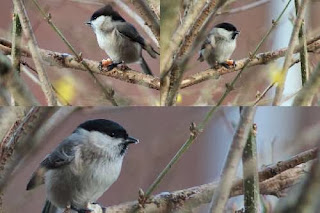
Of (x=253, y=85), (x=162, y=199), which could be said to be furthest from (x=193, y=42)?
(x=162, y=199)

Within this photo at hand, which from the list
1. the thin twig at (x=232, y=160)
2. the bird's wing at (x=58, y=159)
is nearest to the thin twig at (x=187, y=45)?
the thin twig at (x=232, y=160)

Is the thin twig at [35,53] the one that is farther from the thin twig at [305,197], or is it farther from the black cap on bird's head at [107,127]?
the thin twig at [305,197]

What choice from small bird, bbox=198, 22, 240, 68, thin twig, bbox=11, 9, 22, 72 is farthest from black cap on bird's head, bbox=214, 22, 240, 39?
thin twig, bbox=11, 9, 22, 72

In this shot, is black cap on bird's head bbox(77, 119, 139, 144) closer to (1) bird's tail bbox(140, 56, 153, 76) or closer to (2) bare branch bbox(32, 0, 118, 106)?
(2) bare branch bbox(32, 0, 118, 106)

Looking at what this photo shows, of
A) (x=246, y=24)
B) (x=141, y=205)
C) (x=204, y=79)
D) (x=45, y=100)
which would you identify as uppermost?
(x=246, y=24)

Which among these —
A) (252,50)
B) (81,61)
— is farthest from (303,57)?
(81,61)

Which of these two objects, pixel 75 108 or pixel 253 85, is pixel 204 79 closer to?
pixel 253 85

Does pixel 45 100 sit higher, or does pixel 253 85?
pixel 253 85
